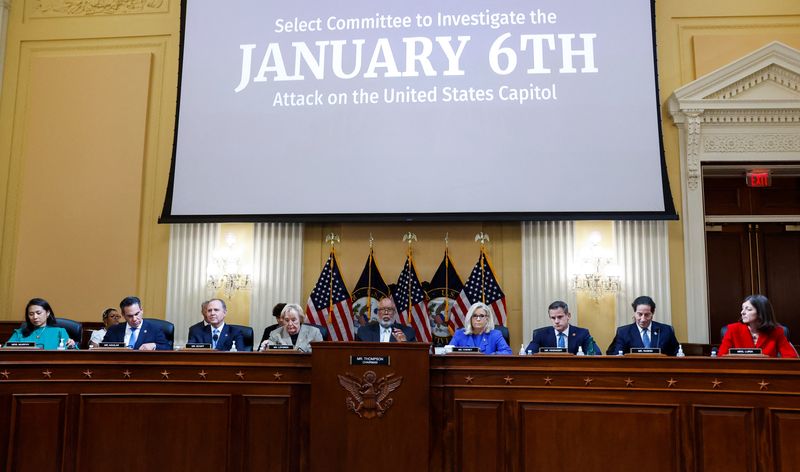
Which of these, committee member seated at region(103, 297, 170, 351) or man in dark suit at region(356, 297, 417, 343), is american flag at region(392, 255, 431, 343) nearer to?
man in dark suit at region(356, 297, 417, 343)

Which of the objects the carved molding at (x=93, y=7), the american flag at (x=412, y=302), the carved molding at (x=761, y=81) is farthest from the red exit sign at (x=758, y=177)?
the carved molding at (x=93, y=7)

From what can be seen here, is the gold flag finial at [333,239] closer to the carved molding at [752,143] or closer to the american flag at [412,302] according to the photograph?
the american flag at [412,302]

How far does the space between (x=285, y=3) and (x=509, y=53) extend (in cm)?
245

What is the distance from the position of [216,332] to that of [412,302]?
2144mm

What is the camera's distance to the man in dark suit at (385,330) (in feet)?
20.5

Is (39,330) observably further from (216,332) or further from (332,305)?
(332,305)

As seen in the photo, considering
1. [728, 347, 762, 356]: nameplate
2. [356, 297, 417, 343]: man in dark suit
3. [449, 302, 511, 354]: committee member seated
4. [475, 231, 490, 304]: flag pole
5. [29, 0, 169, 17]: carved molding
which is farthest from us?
[29, 0, 169, 17]: carved molding

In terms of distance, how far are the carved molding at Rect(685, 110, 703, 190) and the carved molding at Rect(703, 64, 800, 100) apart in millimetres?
235

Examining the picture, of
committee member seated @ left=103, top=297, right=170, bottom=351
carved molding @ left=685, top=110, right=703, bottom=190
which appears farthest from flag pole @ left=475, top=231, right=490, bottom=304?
committee member seated @ left=103, top=297, right=170, bottom=351

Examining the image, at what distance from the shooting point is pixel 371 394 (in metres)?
4.04

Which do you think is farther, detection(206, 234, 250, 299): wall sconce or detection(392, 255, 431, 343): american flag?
detection(206, 234, 250, 299): wall sconce

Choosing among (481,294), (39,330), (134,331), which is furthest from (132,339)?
(481,294)

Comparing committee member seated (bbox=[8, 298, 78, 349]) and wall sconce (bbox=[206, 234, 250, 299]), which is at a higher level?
wall sconce (bbox=[206, 234, 250, 299])

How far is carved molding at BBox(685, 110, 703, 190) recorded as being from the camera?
7262 millimetres
